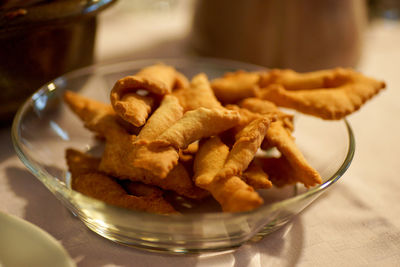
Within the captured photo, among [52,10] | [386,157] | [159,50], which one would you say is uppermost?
[52,10]

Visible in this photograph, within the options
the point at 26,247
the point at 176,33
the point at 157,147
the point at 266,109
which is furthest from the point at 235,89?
the point at 176,33

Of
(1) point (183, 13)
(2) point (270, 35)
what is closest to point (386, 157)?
(2) point (270, 35)

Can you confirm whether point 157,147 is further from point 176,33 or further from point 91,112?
point 176,33

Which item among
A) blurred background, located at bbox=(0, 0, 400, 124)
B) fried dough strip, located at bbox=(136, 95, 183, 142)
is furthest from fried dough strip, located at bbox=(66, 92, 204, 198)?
blurred background, located at bbox=(0, 0, 400, 124)

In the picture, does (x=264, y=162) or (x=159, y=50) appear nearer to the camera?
(x=264, y=162)

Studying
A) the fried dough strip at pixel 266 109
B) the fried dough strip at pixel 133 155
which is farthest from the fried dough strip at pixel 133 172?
the fried dough strip at pixel 266 109

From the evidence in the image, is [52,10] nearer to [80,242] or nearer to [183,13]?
[80,242]

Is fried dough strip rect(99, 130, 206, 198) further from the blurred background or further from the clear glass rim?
the blurred background
